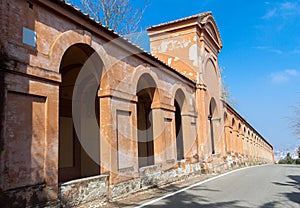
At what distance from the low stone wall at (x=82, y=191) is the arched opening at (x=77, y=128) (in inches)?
153

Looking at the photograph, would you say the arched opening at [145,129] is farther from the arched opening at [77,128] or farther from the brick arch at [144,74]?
the brick arch at [144,74]

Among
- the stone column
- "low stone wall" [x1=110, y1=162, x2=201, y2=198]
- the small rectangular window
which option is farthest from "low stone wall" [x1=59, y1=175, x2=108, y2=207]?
the stone column

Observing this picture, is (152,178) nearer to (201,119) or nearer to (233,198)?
(233,198)

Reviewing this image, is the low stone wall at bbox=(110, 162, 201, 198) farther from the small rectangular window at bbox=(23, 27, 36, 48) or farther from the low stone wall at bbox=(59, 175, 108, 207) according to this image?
the small rectangular window at bbox=(23, 27, 36, 48)

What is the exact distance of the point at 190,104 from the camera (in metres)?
13.9

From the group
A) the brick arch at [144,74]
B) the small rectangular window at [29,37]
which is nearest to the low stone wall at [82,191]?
the small rectangular window at [29,37]

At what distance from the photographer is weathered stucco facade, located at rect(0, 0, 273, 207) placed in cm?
491

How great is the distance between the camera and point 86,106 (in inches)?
462

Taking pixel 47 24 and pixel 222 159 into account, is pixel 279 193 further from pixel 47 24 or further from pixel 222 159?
pixel 222 159

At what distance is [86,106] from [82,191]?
589 cm

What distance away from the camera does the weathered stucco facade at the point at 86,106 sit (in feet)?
16.1

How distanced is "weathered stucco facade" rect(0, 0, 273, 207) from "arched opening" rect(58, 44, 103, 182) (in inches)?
1.6

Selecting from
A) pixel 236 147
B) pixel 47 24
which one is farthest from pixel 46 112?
pixel 236 147

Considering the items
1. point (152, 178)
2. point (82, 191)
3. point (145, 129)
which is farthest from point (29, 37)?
point (145, 129)
